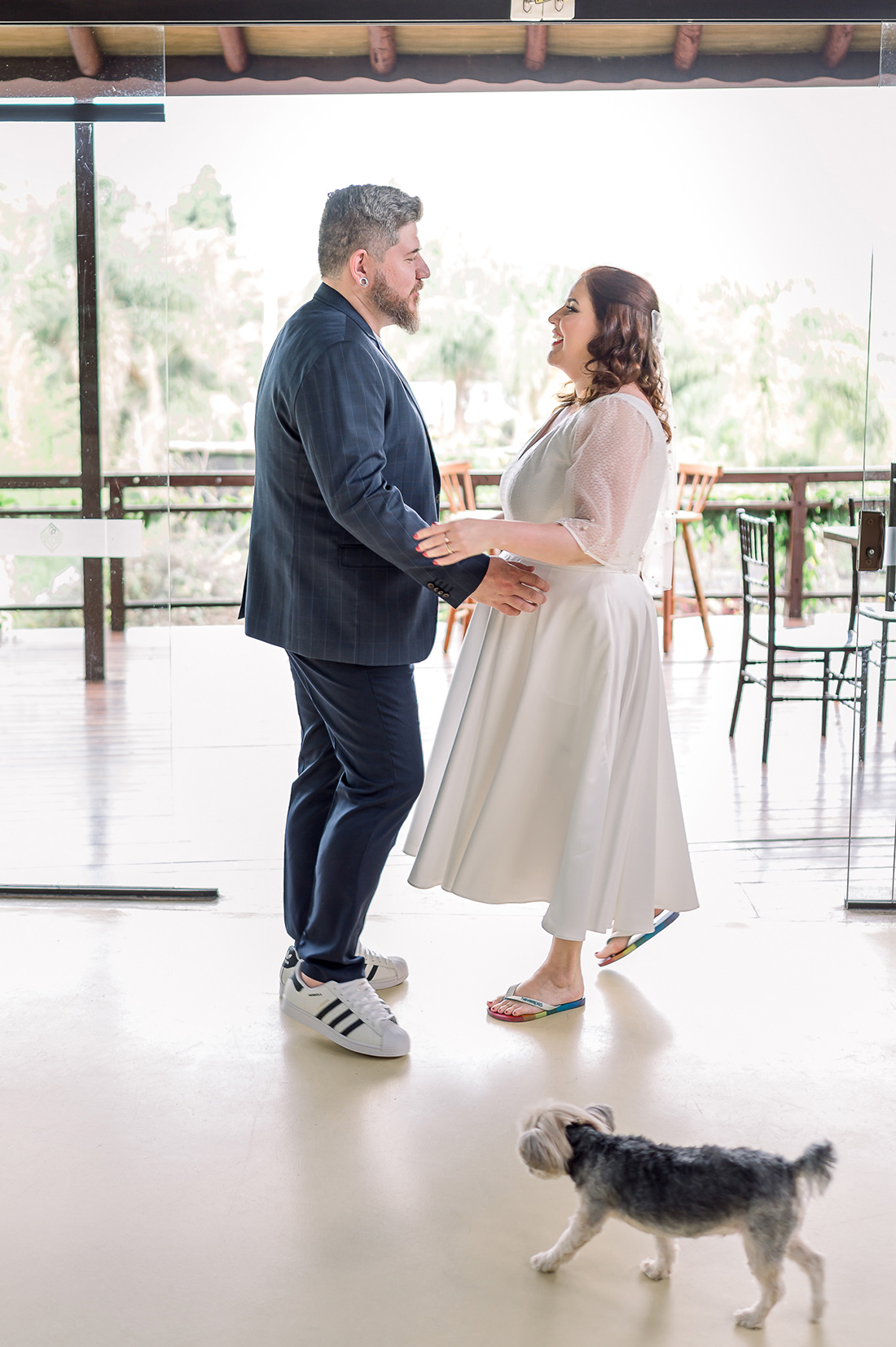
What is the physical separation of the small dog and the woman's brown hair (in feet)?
4.46

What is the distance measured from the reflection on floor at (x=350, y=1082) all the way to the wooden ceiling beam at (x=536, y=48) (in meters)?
3.21

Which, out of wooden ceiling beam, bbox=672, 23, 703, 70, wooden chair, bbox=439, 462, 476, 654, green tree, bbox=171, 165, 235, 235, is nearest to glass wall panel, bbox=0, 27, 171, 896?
wooden ceiling beam, bbox=672, 23, 703, 70

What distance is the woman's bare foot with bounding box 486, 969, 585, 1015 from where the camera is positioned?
2.42 metres

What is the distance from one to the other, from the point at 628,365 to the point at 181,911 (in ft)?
5.73

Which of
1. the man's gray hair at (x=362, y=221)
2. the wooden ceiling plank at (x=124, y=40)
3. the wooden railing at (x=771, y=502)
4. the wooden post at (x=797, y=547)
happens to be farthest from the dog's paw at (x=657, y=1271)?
the wooden post at (x=797, y=547)

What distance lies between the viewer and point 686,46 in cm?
479

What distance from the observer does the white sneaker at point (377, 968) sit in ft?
8.25

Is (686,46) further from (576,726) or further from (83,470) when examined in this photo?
(576,726)

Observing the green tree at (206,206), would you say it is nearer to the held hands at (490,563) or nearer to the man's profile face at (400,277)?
the man's profile face at (400,277)

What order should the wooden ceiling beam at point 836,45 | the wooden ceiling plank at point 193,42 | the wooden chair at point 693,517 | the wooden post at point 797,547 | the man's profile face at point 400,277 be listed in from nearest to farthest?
the man's profile face at point 400,277
the wooden ceiling beam at point 836,45
the wooden ceiling plank at point 193,42
the wooden chair at point 693,517
the wooden post at point 797,547

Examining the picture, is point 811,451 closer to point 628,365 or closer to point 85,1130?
point 628,365

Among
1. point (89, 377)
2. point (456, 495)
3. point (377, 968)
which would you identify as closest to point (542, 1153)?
point (377, 968)

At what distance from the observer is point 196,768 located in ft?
14.2

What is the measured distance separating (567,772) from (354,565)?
1.98ft
